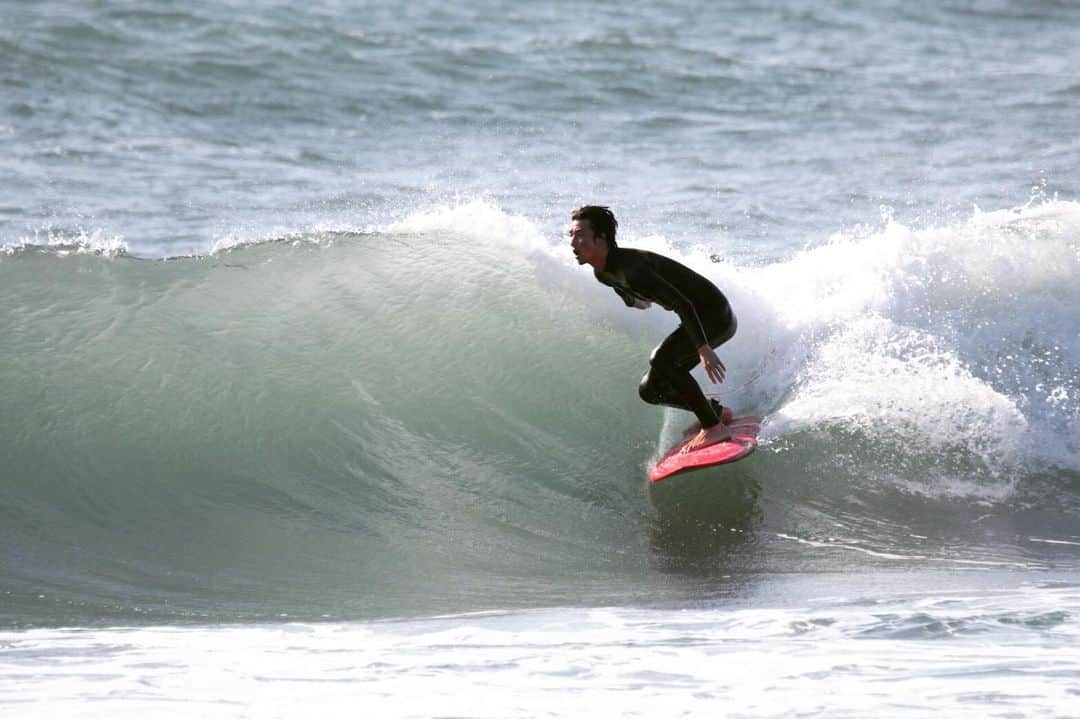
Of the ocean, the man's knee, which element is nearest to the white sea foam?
the ocean

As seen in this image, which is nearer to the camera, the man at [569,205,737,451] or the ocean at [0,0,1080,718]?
the ocean at [0,0,1080,718]

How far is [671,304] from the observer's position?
642 cm

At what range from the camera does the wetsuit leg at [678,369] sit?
267 inches

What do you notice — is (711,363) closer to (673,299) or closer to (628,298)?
(673,299)

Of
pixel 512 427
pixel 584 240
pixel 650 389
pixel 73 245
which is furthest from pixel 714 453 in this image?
pixel 73 245

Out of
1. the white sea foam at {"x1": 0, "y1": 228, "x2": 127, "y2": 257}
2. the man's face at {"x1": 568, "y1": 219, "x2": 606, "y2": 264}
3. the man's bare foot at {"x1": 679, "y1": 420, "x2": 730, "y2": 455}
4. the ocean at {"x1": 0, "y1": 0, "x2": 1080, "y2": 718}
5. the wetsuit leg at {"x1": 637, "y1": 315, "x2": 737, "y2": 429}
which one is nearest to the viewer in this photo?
the ocean at {"x1": 0, "y1": 0, "x2": 1080, "y2": 718}

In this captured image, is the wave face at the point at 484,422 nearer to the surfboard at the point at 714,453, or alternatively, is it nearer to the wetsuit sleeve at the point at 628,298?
the surfboard at the point at 714,453

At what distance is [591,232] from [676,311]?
58cm

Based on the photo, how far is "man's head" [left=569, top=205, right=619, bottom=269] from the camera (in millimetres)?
6203

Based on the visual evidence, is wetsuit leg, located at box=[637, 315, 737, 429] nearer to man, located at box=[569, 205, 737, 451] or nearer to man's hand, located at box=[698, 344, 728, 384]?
man, located at box=[569, 205, 737, 451]

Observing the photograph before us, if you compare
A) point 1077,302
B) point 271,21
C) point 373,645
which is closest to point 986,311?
point 1077,302

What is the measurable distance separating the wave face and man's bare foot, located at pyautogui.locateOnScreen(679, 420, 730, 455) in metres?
0.22

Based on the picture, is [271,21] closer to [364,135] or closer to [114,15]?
[114,15]

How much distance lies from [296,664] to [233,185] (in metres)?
8.71
